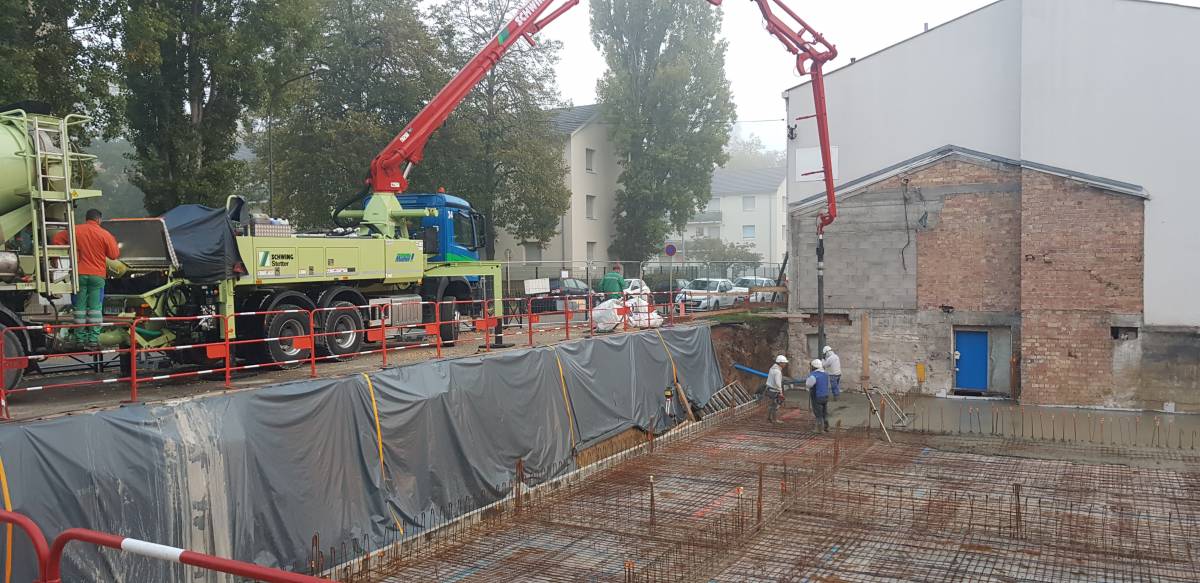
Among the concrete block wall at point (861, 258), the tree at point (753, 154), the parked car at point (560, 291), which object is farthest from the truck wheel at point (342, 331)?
the tree at point (753, 154)

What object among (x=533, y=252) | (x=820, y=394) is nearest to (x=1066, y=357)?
(x=820, y=394)

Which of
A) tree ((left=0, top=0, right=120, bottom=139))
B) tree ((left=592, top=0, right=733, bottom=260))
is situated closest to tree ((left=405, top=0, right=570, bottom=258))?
tree ((left=592, top=0, right=733, bottom=260))

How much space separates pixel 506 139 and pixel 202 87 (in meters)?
14.7

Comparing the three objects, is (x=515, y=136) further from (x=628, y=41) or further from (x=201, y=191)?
(x=201, y=191)

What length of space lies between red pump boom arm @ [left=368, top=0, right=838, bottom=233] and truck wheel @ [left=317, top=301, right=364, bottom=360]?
3435 millimetres

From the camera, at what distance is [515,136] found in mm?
32875

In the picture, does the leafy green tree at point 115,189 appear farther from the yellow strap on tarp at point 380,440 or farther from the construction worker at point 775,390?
the yellow strap on tarp at point 380,440

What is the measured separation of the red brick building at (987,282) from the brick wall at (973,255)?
0.08ft

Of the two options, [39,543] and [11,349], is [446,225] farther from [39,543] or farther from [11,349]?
[39,543]

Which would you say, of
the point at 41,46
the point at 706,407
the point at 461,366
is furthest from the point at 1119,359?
the point at 41,46

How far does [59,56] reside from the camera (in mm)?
15586

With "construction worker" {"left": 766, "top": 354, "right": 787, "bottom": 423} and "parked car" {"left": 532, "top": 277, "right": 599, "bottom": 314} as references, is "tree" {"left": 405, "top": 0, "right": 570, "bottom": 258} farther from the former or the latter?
"construction worker" {"left": 766, "top": 354, "right": 787, "bottom": 423}

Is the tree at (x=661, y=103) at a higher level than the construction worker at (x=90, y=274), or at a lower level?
higher

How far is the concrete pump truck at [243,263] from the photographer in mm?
9727
